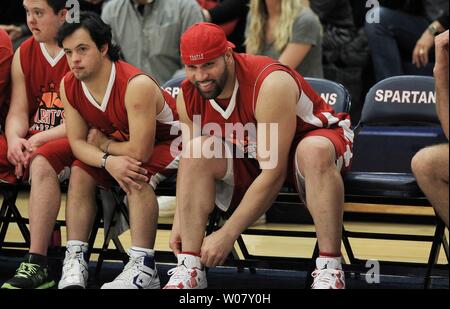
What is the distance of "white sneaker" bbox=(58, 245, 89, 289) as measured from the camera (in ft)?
14.6

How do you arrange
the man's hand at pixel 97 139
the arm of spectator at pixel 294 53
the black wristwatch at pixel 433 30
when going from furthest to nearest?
the black wristwatch at pixel 433 30
the arm of spectator at pixel 294 53
the man's hand at pixel 97 139

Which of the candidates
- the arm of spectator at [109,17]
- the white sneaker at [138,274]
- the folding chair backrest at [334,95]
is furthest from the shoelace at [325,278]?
the arm of spectator at [109,17]

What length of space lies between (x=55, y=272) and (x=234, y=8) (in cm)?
273

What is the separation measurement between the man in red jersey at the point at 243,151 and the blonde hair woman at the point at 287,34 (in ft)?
5.74

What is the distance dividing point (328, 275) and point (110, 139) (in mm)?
1273

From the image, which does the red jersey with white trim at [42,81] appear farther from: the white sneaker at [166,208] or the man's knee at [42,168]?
the white sneaker at [166,208]

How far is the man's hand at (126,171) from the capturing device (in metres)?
4.56

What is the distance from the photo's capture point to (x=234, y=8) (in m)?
7.16

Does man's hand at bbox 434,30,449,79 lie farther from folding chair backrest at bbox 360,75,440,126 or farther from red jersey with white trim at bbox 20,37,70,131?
red jersey with white trim at bbox 20,37,70,131

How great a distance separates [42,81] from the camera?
516cm

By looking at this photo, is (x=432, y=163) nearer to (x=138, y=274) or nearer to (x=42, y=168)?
A: (x=138, y=274)

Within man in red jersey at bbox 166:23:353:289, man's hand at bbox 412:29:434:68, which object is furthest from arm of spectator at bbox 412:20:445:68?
man in red jersey at bbox 166:23:353:289

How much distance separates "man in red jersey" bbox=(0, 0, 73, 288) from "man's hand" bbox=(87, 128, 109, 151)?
0.12m
